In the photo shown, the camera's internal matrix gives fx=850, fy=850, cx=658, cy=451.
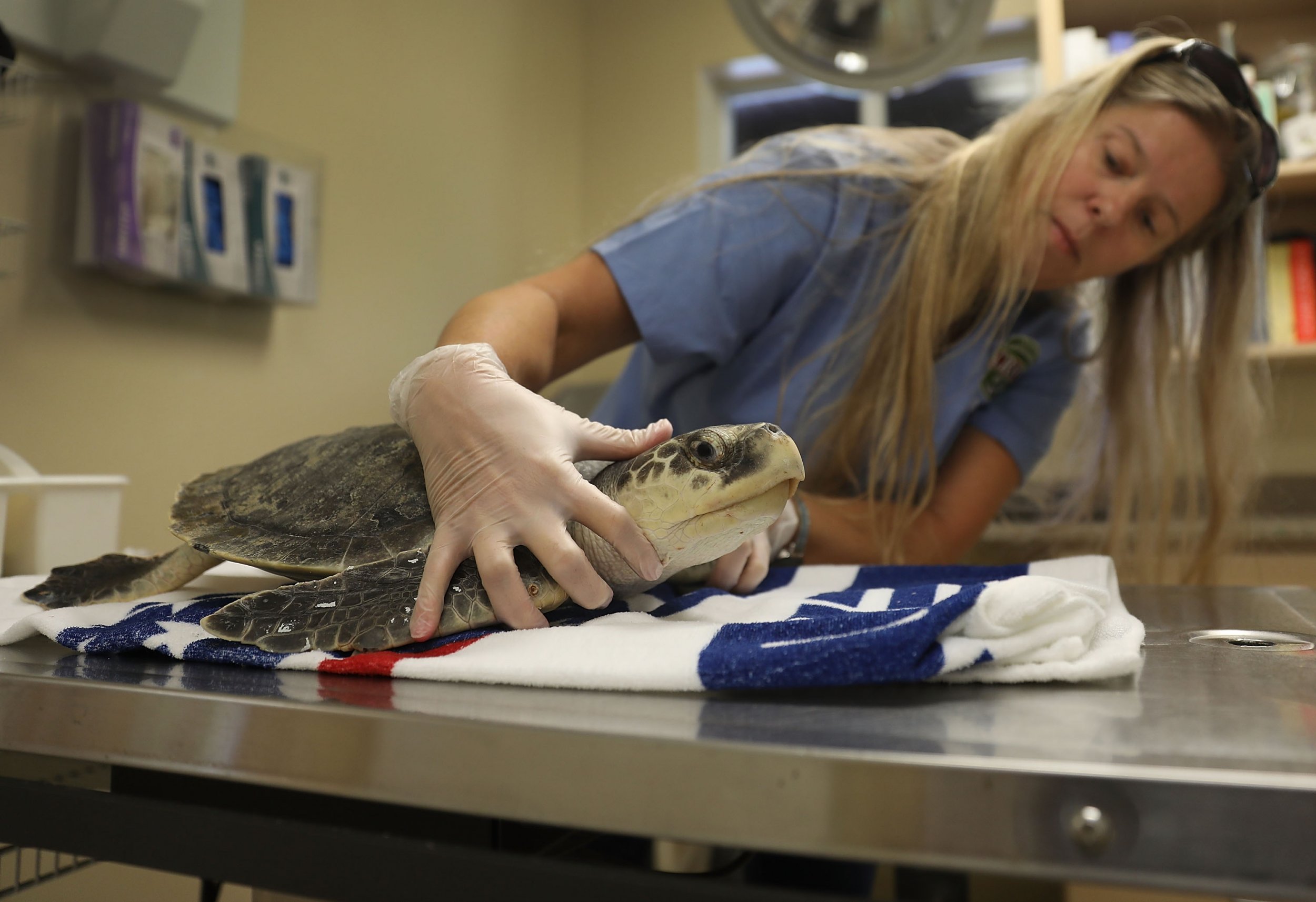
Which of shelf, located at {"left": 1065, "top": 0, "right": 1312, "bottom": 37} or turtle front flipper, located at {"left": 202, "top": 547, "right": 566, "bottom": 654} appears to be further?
shelf, located at {"left": 1065, "top": 0, "right": 1312, "bottom": 37}

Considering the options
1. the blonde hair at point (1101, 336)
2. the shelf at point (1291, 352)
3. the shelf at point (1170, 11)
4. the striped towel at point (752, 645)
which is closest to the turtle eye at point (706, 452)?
the striped towel at point (752, 645)

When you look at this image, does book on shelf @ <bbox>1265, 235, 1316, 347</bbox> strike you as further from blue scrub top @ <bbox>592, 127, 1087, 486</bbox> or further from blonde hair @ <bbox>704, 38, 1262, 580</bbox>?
blue scrub top @ <bbox>592, 127, 1087, 486</bbox>

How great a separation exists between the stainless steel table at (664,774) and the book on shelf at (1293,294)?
1.90 meters

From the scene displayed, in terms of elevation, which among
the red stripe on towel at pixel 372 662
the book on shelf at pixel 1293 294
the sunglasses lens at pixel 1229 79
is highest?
the sunglasses lens at pixel 1229 79

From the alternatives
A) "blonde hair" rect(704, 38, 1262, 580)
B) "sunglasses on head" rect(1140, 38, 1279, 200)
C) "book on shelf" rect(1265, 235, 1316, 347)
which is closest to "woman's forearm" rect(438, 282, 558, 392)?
"blonde hair" rect(704, 38, 1262, 580)

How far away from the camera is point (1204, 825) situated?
29 cm

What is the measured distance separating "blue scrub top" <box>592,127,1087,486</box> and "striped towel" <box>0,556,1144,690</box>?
0.58 metres

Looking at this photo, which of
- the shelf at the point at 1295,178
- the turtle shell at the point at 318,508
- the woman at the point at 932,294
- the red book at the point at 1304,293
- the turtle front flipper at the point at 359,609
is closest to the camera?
the turtle front flipper at the point at 359,609

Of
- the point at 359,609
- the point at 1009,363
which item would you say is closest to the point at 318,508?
the point at 359,609

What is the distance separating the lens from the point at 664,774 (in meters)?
0.34

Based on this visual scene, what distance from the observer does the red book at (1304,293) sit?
200 centimetres

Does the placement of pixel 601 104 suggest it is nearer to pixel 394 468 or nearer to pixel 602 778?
pixel 394 468

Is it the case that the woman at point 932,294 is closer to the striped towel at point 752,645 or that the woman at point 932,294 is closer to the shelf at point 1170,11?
the striped towel at point 752,645

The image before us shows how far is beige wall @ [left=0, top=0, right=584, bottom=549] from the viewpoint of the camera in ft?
4.19
